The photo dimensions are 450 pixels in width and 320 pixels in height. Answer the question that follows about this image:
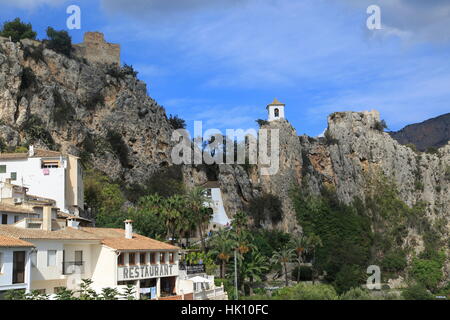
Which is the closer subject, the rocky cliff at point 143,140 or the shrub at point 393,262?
the rocky cliff at point 143,140

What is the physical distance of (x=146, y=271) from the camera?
1708 inches

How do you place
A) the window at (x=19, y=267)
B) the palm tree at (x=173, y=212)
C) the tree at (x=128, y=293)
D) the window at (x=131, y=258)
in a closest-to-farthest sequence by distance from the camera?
the tree at (x=128, y=293)
the window at (x=19, y=267)
the window at (x=131, y=258)
the palm tree at (x=173, y=212)

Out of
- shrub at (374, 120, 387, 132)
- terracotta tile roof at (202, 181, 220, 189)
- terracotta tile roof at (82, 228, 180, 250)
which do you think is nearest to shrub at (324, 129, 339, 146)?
shrub at (374, 120, 387, 132)

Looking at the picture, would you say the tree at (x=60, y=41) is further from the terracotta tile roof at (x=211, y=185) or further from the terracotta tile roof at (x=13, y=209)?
the terracotta tile roof at (x=13, y=209)

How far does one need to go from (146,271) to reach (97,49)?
222 feet

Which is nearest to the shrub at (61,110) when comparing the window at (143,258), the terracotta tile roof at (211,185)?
the terracotta tile roof at (211,185)

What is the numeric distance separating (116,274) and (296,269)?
44245 millimetres

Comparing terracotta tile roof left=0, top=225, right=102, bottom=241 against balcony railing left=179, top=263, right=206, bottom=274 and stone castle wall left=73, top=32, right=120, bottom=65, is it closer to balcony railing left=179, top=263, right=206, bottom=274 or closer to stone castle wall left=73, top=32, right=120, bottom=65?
balcony railing left=179, top=263, right=206, bottom=274

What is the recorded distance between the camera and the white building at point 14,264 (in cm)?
3073

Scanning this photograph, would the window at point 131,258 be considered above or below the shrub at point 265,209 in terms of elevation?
below

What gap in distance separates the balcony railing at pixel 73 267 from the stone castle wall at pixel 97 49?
6690cm

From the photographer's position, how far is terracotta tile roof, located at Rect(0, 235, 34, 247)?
1218 inches
